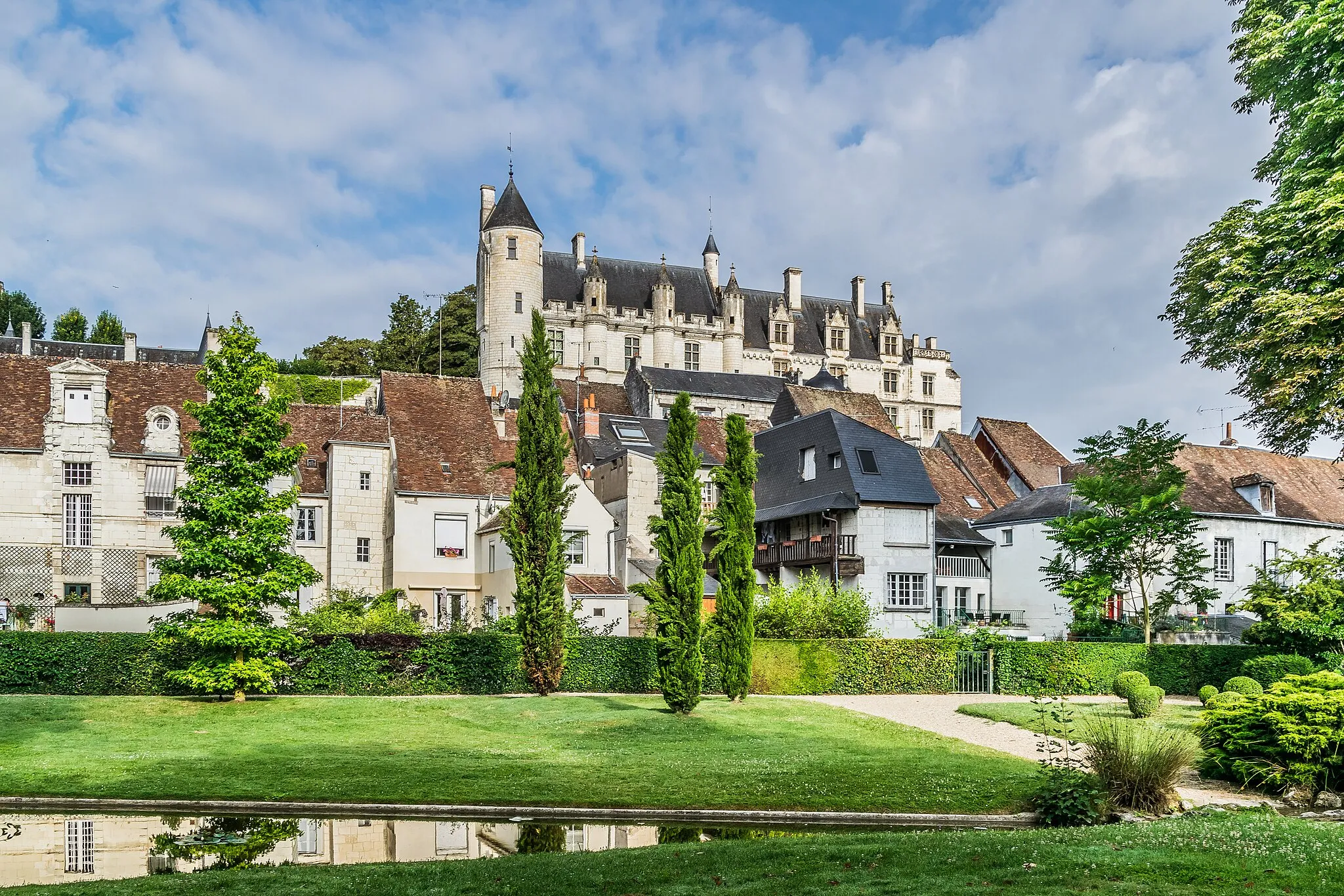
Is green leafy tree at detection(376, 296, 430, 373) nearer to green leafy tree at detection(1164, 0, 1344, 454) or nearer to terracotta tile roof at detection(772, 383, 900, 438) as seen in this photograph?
terracotta tile roof at detection(772, 383, 900, 438)

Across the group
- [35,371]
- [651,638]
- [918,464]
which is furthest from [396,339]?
[651,638]

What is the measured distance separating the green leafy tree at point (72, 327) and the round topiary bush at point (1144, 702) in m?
90.5

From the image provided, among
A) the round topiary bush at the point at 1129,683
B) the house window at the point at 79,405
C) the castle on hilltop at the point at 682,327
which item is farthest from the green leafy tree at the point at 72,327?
the round topiary bush at the point at 1129,683

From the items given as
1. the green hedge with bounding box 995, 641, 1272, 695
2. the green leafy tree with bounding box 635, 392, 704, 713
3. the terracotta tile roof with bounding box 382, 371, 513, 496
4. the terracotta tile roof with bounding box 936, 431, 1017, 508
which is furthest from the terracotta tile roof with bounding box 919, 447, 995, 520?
the green leafy tree with bounding box 635, 392, 704, 713

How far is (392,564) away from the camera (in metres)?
43.8

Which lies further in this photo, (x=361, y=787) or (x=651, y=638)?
(x=651, y=638)

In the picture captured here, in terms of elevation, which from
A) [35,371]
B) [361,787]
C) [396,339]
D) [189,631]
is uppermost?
[396,339]

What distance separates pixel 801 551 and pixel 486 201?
53136mm

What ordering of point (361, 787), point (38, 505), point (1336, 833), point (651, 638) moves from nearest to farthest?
point (1336, 833), point (361, 787), point (651, 638), point (38, 505)

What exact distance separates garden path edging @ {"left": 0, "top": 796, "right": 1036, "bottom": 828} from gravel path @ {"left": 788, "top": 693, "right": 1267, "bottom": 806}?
143 inches

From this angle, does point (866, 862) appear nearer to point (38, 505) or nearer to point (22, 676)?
point (22, 676)

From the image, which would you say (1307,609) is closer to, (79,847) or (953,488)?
(79,847)

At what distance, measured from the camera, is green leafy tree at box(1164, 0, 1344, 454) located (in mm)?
22297

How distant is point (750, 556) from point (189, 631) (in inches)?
500
